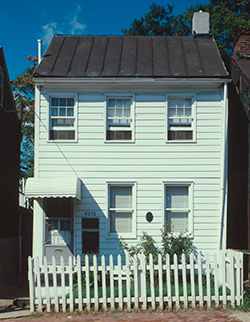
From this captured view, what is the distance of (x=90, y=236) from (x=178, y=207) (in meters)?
2.84

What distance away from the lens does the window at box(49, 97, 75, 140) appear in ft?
43.8

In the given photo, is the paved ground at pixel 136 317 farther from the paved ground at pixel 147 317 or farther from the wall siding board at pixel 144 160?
the wall siding board at pixel 144 160

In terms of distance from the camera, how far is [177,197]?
43.5ft

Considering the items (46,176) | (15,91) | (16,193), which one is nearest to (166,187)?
(46,176)

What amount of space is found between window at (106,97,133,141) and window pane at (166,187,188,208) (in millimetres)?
2058

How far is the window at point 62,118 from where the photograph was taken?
Result: 43.8ft

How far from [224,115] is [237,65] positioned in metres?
1.85

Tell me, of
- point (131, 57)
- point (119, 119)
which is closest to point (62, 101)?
point (119, 119)

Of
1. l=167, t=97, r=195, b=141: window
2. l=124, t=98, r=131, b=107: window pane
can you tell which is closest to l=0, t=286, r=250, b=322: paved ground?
l=167, t=97, r=195, b=141: window

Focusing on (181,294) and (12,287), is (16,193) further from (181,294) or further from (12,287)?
(181,294)

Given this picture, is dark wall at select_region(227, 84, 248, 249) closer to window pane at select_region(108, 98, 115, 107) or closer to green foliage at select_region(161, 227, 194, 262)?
green foliage at select_region(161, 227, 194, 262)

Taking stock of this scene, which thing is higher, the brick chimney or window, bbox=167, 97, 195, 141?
the brick chimney

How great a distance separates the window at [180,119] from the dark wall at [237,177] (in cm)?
217

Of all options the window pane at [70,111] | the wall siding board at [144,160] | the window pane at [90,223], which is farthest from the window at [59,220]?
the window pane at [70,111]
